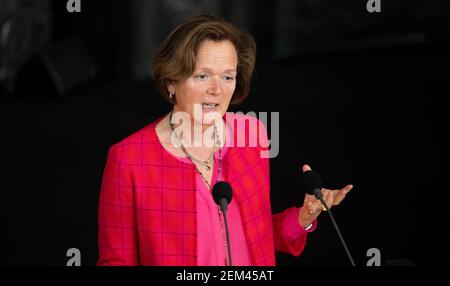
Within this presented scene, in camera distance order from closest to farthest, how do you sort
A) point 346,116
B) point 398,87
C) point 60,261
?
point 60,261 → point 346,116 → point 398,87

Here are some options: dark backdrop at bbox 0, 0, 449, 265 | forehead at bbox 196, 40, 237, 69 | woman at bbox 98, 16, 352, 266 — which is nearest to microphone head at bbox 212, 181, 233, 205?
woman at bbox 98, 16, 352, 266

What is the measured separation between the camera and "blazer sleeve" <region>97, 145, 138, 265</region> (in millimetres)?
1923

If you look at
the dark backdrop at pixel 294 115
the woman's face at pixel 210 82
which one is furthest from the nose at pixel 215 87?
the dark backdrop at pixel 294 115

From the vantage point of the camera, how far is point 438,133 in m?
5.63

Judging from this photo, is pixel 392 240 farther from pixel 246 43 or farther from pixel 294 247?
pixel 246 43

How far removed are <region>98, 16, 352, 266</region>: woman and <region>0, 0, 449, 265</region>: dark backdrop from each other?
187 centimetres

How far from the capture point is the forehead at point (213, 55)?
1861 millimetres

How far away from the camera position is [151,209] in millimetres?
1914

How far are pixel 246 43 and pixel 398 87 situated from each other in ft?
15.9

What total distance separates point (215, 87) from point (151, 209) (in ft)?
1.06

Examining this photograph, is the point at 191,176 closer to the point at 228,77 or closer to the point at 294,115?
the point at 228,77

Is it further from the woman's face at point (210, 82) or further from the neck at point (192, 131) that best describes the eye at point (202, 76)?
the neck at point (192, 131)

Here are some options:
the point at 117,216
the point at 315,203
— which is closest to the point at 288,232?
the point at 315,203
